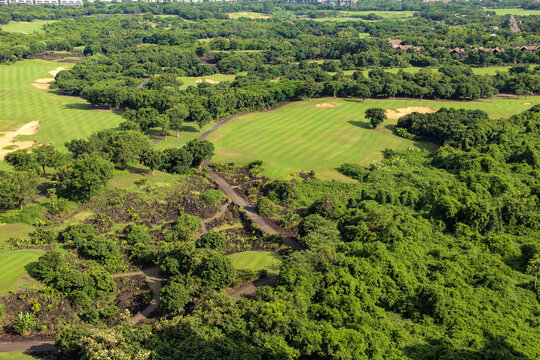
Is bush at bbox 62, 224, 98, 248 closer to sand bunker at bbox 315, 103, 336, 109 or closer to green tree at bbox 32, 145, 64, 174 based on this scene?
green tree at bbox 32, 145, 64, 174

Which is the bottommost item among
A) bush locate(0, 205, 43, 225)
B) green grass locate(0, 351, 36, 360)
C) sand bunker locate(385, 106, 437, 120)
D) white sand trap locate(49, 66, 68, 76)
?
green grass locate(0, 351, 36, 360)

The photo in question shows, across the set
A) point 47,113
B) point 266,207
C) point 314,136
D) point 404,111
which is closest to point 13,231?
point 266,207

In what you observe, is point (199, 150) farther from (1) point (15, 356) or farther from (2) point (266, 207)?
(1) point (15, 356)

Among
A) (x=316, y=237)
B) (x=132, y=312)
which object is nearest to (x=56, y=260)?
(x=132, y=312)

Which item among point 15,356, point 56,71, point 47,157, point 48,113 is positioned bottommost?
point 15,356

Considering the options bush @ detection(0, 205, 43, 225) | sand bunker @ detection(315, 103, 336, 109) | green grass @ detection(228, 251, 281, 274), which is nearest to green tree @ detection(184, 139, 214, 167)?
bush @ detection(0, 205, 43, 225)

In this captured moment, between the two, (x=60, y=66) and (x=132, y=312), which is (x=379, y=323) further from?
(x=60, y=66)
